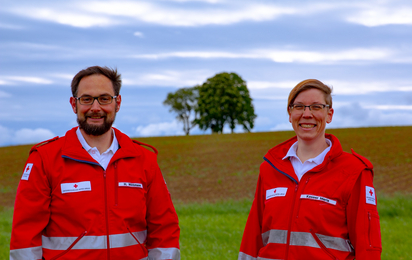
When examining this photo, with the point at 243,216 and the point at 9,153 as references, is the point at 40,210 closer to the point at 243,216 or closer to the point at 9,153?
the point at 243,216

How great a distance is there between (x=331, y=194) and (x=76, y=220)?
7.03ft

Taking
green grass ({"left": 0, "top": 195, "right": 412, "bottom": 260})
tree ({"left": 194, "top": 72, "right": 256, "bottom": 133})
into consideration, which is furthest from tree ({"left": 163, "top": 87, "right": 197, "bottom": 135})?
green grass ({"left": 0, "top": 195, "right": 412, "bottom": 260})

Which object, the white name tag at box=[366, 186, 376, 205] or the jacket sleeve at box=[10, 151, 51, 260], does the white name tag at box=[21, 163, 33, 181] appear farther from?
the white name tag at box=[366, 186, 376, 205]

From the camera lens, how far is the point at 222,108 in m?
57.1

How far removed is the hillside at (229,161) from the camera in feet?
67.9

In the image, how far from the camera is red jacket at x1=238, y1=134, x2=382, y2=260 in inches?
131

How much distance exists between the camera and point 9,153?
37000mm

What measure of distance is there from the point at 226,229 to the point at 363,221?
8.35m

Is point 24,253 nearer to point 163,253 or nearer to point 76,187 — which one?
point 76,187

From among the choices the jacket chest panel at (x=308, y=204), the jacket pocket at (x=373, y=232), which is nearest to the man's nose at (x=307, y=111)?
the jacket chest panel at (x=308, y=204)

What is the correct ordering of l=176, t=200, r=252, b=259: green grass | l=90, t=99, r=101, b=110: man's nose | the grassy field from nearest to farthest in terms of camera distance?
l=90, t=99, r=101, b=110: man's nose → l=176, t=200, r=252, b=259: green grass → the grassy field

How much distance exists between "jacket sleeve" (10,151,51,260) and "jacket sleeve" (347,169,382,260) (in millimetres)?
2532

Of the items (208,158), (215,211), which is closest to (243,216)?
(215,211)

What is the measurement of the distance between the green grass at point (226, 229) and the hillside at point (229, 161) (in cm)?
360
